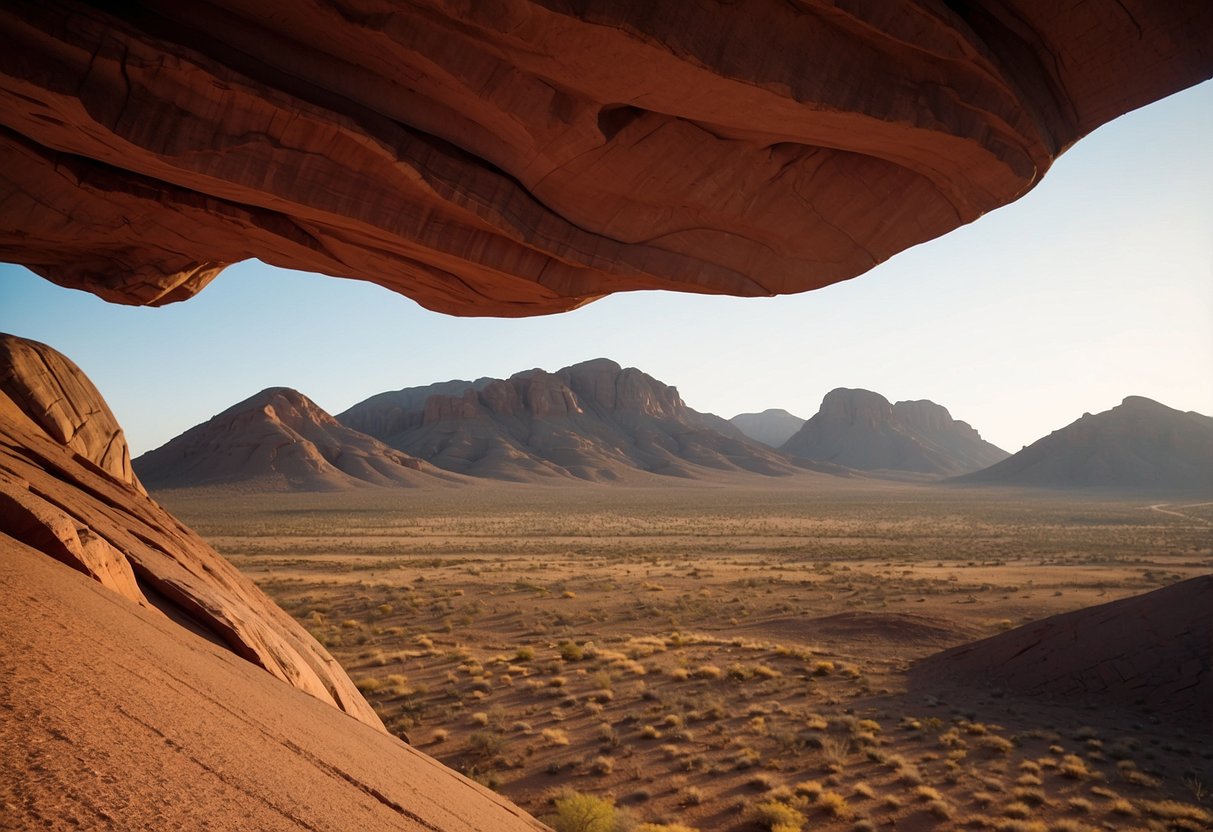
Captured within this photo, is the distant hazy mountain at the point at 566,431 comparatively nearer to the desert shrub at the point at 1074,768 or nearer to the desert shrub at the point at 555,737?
the desert shrub at the point at 555,737

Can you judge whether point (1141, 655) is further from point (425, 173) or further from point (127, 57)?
point (127, 57)

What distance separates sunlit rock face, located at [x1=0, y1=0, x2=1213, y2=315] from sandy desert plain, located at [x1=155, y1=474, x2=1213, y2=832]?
7.15 meters

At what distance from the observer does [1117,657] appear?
13.6 m

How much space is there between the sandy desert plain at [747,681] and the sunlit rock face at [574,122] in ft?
23.5

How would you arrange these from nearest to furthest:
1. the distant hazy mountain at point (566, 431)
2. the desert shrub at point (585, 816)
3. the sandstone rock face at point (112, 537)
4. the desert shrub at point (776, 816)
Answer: the sandstone rock face at point (112, 537) < the desert shrub at point (585, 816) < the desert shrub at point (776, 816) < the distant hazy mountain at point (566, 431)

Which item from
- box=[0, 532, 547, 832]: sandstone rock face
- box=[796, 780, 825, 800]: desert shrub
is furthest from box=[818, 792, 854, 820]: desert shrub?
box=[0, 532, 547, 832]: sandstone rock face

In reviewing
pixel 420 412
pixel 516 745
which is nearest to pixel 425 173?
pixel 516 745

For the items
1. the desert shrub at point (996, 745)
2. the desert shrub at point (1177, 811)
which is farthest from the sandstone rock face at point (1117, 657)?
the desert shrub at point (1177, 811)

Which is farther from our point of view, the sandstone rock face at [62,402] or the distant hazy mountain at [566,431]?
the distant hazy mountain at [566,431]

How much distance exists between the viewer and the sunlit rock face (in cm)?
702

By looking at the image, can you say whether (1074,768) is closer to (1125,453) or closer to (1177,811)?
(1177,811)

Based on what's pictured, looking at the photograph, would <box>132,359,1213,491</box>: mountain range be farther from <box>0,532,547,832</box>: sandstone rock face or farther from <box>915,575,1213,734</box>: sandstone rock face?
<box>0,532,547,832</box>: sandstone rock face

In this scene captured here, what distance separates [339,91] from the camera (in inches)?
321

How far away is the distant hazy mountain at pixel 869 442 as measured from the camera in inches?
6939
